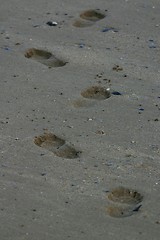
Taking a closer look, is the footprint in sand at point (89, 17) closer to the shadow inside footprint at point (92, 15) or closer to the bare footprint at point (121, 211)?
the shadow inside footprint at point (92, 15)

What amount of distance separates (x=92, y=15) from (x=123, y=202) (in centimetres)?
260

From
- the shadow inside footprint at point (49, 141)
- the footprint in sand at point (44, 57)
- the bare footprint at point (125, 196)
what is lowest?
the footprint in sand at point (44, 57)

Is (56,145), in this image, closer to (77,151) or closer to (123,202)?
(77,151)

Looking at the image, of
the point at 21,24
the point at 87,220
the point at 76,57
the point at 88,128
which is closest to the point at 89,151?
the point at 88,128

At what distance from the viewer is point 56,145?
5793mm

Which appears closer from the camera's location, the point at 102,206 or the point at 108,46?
the point at 102,206

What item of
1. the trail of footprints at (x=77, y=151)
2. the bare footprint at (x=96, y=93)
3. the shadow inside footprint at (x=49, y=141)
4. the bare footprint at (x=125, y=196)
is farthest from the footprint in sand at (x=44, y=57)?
the bare footprint at (x=125, y=196)

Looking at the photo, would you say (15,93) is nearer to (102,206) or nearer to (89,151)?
(89,151)

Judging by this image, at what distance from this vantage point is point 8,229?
493cm

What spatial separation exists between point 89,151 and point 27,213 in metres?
0.81

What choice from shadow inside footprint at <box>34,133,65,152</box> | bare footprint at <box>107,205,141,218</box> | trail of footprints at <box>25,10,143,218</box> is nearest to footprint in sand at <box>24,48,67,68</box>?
trail of footprints at <box>25,10,143,218</box>

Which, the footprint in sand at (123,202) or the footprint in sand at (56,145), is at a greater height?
the footprint in sand at (123,202)

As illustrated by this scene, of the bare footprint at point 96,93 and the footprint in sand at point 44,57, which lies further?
the footprint in sand at point 44,57

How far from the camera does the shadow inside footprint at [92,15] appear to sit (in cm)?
746
